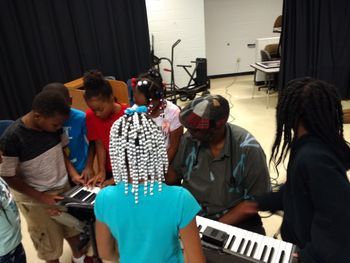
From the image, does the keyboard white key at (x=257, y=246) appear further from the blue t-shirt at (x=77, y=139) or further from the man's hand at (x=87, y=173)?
the blue t-shirt at (x=77, y=139)

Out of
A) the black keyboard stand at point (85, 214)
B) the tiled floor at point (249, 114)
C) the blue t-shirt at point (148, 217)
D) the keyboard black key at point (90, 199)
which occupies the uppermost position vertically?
the blue t-shirt at point (148, 217)

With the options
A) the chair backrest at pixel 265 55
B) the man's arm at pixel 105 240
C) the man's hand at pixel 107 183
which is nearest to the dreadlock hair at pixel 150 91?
the man's hand at pixel 107 183

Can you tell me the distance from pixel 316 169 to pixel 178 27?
575cm

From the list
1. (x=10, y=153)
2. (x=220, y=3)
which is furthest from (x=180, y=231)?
(x=220, y=3)

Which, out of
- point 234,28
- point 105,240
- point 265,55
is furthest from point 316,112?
point 234,28


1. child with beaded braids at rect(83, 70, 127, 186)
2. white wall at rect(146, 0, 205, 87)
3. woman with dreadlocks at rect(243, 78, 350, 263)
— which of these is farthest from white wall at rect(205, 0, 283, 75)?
woman with dreadlocks at rect(243, 78, 350, 263)

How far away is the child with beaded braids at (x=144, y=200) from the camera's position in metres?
0.91

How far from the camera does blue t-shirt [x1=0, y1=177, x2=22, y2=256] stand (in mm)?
1230

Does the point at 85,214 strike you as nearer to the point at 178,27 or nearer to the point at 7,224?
the point at 7,224

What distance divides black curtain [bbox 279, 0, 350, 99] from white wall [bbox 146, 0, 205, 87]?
79.7 inches

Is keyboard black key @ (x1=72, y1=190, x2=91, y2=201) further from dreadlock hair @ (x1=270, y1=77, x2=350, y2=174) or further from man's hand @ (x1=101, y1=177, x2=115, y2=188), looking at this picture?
dreadlock hair @ (x1=270, y1=77, x2=350, y2=174)

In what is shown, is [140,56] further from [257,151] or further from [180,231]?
[180,231]

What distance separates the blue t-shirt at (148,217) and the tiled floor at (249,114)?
1.47 meters

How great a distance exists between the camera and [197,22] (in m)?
6.15
